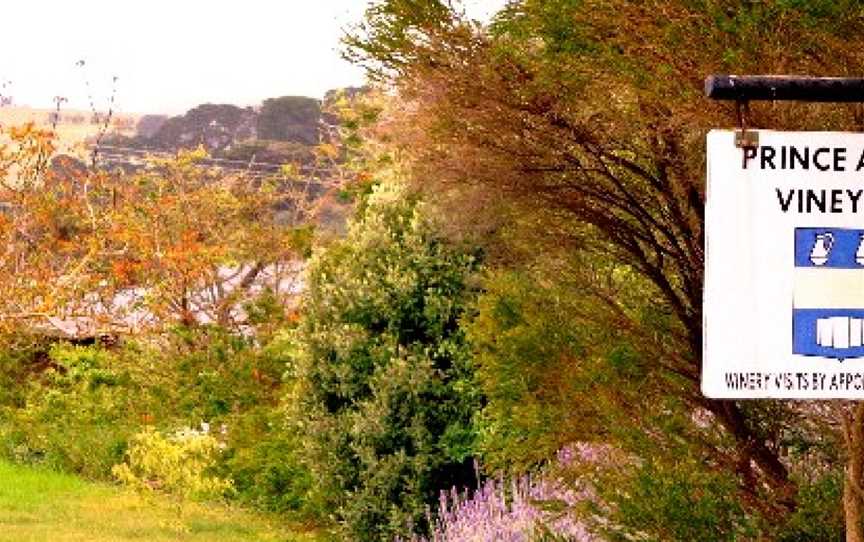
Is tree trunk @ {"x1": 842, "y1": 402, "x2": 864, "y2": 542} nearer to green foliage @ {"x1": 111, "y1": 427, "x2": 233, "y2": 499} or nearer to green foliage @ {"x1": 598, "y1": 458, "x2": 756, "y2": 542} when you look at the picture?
green foliage @ {"x1": 598, "y1": 458, "x2": 756, "y2": 542}

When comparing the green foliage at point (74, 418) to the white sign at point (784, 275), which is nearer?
the white sign at point (784, 275)

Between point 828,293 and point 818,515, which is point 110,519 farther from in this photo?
point 828,293

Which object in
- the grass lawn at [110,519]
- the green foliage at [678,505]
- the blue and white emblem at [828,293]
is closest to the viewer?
the blue and white emblem at [828,293]

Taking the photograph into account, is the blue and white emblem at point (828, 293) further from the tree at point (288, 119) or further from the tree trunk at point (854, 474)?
the tree at point (288, 119)

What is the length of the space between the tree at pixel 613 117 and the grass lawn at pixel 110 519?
19.5 ft

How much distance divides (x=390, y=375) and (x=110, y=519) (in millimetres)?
3955

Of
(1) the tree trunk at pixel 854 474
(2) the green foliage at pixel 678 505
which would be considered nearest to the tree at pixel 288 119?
(2) the green foliage at pixel 678 505

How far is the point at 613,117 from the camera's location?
646 cm

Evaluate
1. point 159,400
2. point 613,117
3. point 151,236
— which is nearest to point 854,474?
point 613,117

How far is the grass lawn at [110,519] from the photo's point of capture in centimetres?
1325

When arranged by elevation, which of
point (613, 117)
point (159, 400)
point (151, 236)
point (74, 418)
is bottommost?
point (74, 418)

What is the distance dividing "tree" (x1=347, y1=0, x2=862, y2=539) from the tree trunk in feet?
0.12

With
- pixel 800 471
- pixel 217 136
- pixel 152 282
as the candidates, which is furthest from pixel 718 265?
pixel 217 136

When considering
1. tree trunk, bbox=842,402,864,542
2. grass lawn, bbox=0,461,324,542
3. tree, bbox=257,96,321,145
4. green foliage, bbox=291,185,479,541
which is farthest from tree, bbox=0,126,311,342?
tree trunk, bbox=842,402,864,542
